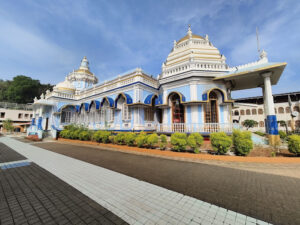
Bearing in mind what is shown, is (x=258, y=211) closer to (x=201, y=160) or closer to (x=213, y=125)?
(x=201, y=160)

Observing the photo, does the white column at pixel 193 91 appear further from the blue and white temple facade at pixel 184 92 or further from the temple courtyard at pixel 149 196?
the temple courtyard at pixel 149 196

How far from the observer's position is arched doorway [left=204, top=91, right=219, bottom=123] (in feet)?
35.1

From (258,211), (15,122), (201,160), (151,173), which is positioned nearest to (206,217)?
(258,211)

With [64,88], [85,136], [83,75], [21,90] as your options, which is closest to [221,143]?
[85,136]

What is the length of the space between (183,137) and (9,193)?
22.8ft

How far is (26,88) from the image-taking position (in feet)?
147

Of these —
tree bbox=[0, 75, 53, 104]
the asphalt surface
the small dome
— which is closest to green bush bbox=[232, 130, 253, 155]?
the asphalt surface

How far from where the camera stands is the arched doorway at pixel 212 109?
10.7 meters

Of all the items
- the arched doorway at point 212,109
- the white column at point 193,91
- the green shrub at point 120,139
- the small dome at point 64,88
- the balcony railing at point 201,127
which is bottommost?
the green shrub at point 120,139

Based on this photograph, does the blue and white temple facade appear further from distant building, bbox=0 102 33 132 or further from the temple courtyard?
distant building, bbox=0 102 33 132

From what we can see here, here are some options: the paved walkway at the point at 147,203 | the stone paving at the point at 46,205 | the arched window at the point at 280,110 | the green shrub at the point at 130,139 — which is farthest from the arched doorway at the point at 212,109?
the arched window at the point at 280,110

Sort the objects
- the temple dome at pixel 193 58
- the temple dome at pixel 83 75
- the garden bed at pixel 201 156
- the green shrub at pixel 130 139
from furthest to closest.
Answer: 1. the temple dome at pixel 83 75
2. the temple dome at pixel 193 58
3. the green shrub at pixel 130 139
4. the garden bed at pixel 201 156

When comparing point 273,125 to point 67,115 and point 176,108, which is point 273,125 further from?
point 67,115

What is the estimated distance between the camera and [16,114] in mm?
37969
